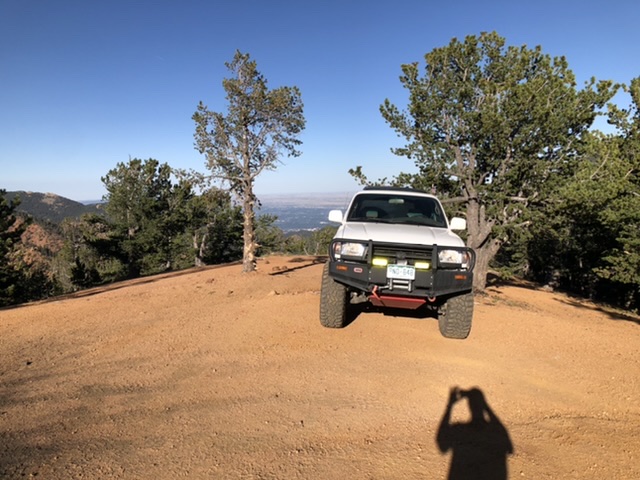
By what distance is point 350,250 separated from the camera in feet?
16.0

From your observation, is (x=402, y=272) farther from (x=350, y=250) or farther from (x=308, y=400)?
(x=308, y=400)

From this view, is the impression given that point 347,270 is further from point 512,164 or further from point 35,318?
point 512,164

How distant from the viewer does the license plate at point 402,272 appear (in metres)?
4.63

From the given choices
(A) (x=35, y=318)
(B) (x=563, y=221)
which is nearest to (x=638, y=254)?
(B) (x=563, y=221)

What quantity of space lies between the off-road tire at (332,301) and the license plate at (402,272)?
0.86 metres

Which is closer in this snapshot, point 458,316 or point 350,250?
point 350,250

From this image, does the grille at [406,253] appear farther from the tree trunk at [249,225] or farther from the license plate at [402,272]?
the tree trunk at [249,225]

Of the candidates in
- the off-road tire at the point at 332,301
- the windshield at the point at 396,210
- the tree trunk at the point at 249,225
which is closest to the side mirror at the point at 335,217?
the windshield at the point at 396,210

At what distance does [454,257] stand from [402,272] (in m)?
0.74

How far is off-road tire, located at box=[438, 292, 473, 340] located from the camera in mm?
5191

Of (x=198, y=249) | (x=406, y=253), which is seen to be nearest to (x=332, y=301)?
(x=406, y=253)

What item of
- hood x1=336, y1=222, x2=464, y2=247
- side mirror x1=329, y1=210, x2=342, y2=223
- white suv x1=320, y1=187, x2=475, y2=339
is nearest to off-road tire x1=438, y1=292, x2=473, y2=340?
white suv x1=320, y1=187, x2=475, y2=339

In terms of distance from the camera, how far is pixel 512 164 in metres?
10.8

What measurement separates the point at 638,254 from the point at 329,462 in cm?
1379
